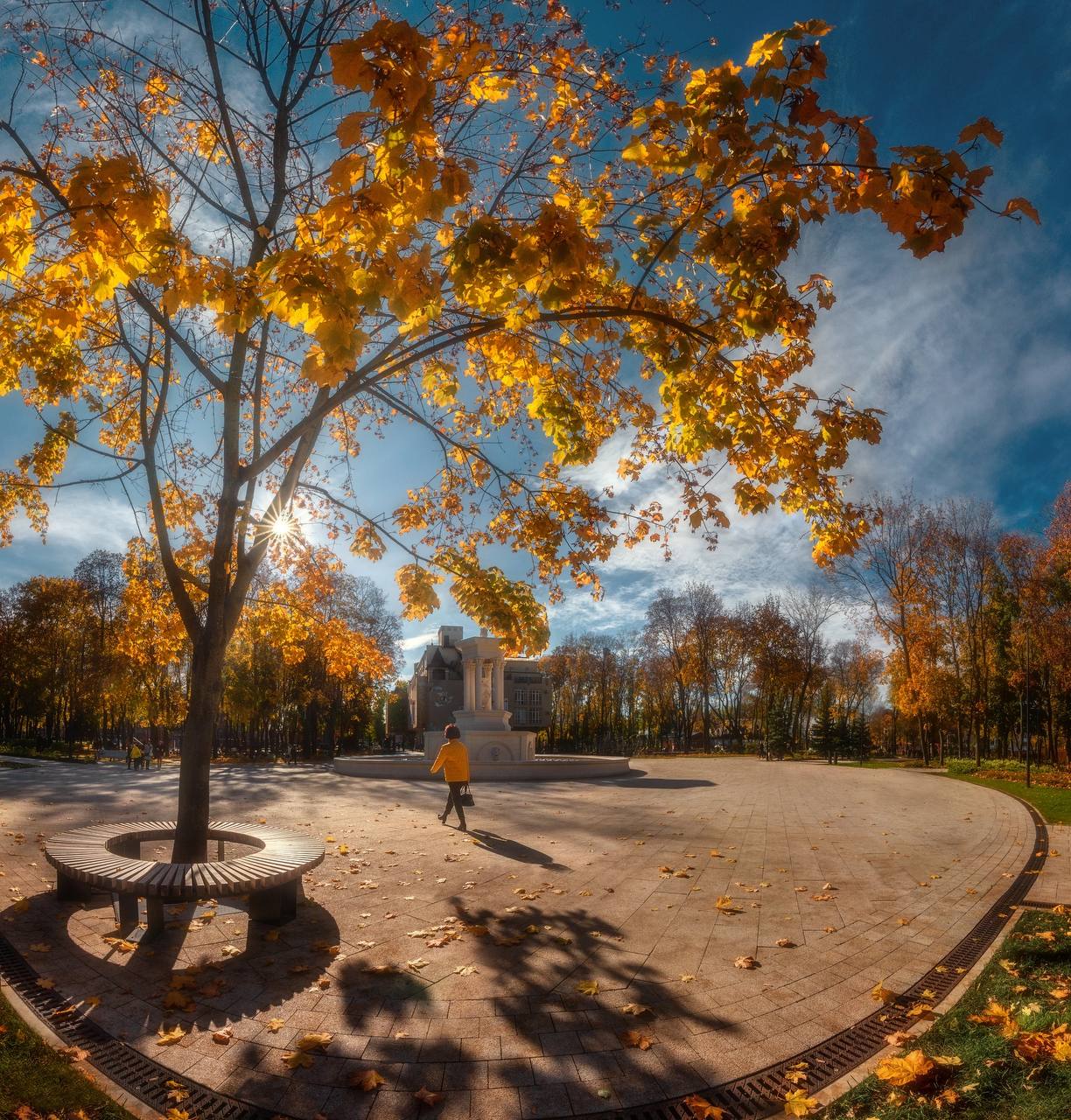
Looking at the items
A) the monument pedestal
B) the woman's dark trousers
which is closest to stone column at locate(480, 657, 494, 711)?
→ the monument pedestal

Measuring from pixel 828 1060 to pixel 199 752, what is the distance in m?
5.37

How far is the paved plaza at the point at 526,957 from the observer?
3.42 meters

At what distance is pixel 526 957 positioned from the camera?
16.2ft

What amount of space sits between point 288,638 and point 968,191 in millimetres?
8286

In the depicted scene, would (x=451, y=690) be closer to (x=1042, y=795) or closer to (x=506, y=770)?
(x=506, y=770)

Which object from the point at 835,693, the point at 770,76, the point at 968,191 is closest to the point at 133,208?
the point at 770,76

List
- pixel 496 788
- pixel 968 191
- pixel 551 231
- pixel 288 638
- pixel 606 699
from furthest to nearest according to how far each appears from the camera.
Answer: pixel 606 699
pixel 496 788
pixel 288 638
pixel 551 231
pixel 968 191

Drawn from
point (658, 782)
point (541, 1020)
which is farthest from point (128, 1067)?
point (658, 782)

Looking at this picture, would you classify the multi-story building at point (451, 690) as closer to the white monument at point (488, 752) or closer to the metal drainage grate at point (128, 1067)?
the white monument at point (488, 752)

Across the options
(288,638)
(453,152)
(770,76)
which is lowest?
(288,638)

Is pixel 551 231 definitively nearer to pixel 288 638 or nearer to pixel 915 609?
pixel 288 638

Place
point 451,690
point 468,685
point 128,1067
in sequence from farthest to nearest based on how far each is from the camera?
1. point 451,690
2. point 468,685
3. point 128,1067

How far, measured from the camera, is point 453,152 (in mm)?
5996

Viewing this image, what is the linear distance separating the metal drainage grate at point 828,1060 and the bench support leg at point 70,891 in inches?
209
